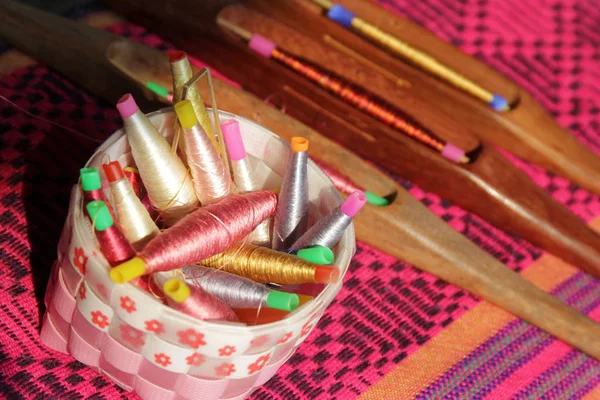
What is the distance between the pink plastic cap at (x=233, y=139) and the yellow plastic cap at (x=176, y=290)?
0.52 ft

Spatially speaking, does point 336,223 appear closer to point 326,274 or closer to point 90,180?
point 326,274

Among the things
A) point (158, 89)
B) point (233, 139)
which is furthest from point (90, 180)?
point (158, 89)

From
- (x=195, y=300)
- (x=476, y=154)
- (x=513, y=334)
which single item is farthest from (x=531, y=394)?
(x=195, y=300)

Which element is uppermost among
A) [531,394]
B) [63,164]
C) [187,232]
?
[187,232]

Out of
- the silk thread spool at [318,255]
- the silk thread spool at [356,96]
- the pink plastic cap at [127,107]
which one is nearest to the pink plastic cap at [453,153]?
the silk thread spool at [356,96]

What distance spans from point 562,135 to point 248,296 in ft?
1.86

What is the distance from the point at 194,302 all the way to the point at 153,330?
0.04 meters

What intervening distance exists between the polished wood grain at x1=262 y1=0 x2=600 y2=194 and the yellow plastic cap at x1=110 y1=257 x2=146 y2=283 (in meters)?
0.53

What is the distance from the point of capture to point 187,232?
54cm

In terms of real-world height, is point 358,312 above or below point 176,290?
below

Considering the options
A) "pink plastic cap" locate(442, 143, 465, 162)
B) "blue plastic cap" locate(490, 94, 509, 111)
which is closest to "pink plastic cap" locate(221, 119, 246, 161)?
"pink plastic cap" locate(442, 143, 465, 162)

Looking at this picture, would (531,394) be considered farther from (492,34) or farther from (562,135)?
(492,34)

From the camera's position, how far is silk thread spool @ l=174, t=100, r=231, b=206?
22.1 inches

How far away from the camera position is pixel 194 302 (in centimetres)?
51
